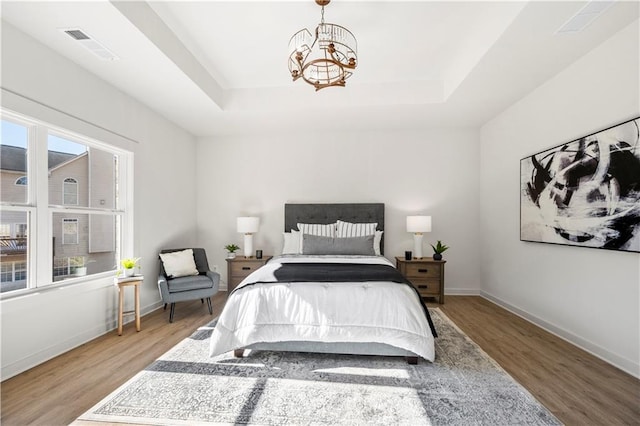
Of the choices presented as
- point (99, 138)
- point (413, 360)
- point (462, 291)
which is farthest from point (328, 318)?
point (462, 291)

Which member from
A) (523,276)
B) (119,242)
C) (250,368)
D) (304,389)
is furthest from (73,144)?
(523,276)

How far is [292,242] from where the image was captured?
4.52 meters

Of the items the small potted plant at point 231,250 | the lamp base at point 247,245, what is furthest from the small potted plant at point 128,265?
the lamp base at point 247,245

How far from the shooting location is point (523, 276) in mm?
3656

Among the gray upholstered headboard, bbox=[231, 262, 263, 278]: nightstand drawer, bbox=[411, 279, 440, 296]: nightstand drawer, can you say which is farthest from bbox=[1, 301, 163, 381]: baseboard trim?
bbox=[411, 279, 440, 296]: nightstand drawer

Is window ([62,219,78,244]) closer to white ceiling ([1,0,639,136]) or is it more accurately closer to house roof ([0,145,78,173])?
house roof ([0,145,78,173])

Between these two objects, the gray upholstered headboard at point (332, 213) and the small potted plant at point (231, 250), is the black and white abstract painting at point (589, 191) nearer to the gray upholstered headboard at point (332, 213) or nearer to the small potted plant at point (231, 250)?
the gray upholstered headboard at point (332, 213)

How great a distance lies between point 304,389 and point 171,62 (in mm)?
3017

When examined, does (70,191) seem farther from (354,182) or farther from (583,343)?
(583,343)

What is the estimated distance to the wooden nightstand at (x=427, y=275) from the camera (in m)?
4.29

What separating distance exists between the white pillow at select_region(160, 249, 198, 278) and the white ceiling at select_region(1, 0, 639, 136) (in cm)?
193

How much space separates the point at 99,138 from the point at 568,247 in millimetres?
4880

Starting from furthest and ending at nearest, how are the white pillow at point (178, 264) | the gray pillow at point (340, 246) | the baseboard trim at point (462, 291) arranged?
the baseboard trim at point (462, 291)
the gray pillow at point (340, 246)
the white pillow at point (178, 264)

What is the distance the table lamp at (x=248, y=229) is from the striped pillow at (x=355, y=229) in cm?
132
